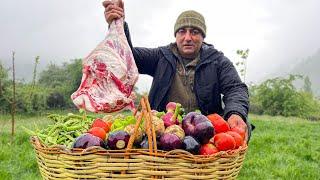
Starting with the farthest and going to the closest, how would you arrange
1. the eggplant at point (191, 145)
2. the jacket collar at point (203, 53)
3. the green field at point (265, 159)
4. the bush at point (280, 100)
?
the bush at point (280, 100)
the green field at point (265, 159)
the jacket collar at point (203, 53)
the eggplant at point (191, 145)

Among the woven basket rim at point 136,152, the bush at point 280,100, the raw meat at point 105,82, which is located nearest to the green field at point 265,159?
the raw meat at point 105,82

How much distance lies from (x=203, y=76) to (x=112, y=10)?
1.12 m

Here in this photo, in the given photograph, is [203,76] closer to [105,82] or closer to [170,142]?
[105,82]

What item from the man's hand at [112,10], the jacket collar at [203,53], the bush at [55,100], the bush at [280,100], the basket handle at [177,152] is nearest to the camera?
the basket handle at [177,152]

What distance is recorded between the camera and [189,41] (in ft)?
14.3

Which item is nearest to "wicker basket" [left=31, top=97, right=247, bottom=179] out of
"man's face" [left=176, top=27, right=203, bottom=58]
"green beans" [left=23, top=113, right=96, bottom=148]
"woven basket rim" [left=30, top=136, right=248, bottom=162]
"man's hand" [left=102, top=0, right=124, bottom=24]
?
"woven basket rim" [left=30, top=136, right=248, bottom=162]

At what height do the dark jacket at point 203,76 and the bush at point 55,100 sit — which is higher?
the dark jacket at point 203,76

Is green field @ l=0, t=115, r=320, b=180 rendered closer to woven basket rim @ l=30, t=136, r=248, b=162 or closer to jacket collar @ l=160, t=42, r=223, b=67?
jacket collar @ l=160, t=42, r=223, b=67

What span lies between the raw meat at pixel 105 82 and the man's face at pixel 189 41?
111 centimetres

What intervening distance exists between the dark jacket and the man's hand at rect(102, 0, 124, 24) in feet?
1.69

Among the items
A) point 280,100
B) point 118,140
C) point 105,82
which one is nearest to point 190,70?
point 105,82

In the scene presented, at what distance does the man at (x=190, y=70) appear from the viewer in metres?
4.30

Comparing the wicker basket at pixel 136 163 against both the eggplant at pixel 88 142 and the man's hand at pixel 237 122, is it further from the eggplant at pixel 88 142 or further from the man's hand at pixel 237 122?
the man's hand at pixel 237 122

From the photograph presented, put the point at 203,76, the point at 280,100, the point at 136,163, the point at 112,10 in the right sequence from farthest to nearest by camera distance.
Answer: the point at 280,100, the point at 203,76, the point at 112,10, the point at 136,163
